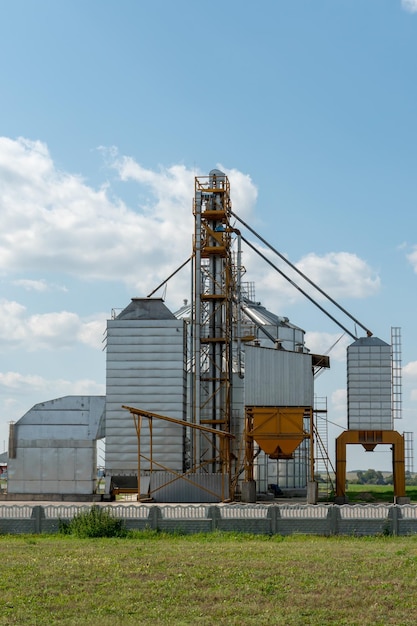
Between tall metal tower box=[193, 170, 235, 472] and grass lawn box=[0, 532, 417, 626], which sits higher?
tall metal tower box=[193, 170, 235, 472]

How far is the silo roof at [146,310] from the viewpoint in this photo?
176ft

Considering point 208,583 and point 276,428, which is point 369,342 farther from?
point 208,583

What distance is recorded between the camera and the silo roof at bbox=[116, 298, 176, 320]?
5362 centimetres

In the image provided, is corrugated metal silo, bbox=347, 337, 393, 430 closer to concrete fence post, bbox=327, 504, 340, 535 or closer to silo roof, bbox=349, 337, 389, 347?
silo roof, bbox=349, 337, 389, 347

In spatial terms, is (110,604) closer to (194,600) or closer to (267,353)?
(194,600)

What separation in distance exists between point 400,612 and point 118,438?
3782cm

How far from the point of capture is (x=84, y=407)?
5322 centimetres

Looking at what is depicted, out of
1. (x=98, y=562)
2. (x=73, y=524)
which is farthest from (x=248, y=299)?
(x=98, y=562)

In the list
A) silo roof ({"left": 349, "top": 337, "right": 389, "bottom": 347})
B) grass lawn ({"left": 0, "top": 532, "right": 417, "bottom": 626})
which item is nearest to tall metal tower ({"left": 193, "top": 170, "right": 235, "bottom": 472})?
silo roof ({"left": 349, "top": 337, "right": 389, "bottom": 347})

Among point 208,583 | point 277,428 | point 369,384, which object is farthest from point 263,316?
point 208,583

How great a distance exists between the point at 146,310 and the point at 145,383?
442 centimetres

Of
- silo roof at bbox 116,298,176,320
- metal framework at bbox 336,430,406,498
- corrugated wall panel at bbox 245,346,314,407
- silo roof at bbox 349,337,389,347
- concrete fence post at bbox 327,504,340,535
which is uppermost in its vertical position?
silo roof at bbox 116,298,176,320

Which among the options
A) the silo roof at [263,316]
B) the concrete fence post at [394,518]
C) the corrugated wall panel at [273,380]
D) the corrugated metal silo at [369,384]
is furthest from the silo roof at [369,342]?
the concrete fence post at [394,518]

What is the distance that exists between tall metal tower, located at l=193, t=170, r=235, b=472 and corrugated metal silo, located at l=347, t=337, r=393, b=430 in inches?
287
